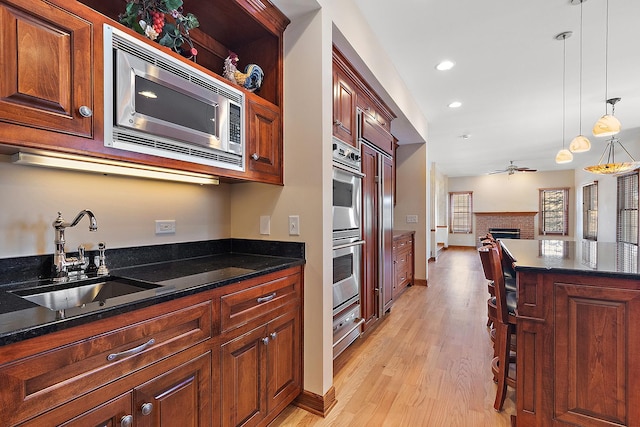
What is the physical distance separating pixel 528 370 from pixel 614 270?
0.67 metres

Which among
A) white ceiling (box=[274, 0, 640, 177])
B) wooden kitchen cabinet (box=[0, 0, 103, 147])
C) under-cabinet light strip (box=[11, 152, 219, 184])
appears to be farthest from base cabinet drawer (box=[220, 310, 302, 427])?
white ceiling (box=[274, 0, 640, 177])

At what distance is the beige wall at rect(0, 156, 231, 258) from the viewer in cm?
126

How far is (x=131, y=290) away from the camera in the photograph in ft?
4.34

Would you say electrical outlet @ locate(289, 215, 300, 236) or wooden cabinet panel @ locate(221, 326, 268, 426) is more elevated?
electrical outlet @ locate(289, 215, 300, 236)

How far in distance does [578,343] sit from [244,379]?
5.47 feet

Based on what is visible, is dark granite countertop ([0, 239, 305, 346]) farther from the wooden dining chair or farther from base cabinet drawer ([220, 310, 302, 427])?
the wooden dining chair

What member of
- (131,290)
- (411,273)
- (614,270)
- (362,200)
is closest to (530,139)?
(411,273)

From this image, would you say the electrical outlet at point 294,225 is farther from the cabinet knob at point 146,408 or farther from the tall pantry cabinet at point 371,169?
the cabinet knob at point 146,408

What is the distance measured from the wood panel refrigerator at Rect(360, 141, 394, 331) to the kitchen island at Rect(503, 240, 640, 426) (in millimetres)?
1377

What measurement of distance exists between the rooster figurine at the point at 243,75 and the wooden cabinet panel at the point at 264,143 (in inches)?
5.7

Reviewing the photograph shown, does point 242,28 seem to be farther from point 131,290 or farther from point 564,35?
A: point 564,35

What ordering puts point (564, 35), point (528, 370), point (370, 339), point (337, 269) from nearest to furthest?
point (528, 370) → point (337, 269) → point (564, 35) → point (370, 339)

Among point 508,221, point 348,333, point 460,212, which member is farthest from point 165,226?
point 508,221

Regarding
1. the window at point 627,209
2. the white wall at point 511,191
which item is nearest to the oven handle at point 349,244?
the window at point 627,209
